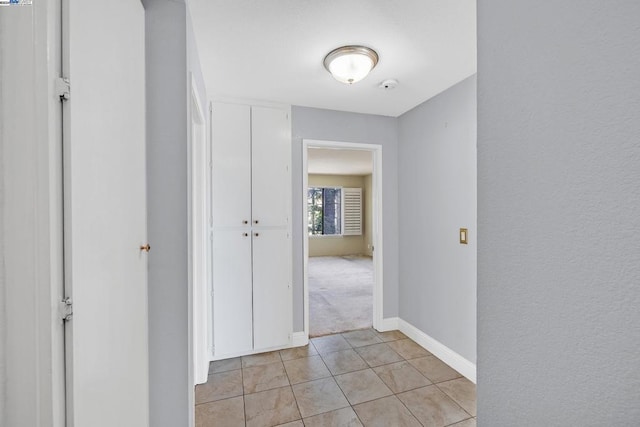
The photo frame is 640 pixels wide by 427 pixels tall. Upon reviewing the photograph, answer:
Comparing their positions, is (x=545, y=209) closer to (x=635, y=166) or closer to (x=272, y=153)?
(x=635, y=166)

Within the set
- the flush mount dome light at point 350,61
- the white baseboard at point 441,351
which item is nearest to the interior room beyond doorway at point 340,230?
the white baseboard at point 441,351

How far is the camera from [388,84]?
230 cm

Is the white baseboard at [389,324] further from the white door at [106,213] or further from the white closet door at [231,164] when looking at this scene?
the white door at [106,213]

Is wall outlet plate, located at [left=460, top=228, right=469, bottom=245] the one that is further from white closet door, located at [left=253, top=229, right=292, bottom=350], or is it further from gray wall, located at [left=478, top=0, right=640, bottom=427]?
gray wall, located at [left=478, top=0, right=640, bottom=427]

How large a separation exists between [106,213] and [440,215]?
96.6 inches

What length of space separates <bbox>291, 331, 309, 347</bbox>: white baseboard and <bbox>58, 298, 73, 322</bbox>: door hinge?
2.30 m

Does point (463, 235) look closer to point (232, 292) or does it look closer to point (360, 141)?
point (360, 141)

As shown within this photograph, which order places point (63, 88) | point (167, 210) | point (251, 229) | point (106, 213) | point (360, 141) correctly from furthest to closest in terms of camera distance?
point (360, 141), point (251, 229), point (167, 210), point (106, 213), point (63, 88)

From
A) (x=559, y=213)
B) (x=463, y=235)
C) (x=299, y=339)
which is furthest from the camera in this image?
(x=299, y=339)

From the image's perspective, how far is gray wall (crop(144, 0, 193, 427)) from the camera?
4.24 ft

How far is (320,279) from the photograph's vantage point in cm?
546

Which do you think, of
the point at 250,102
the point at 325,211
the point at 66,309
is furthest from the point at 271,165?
the point at 325,211

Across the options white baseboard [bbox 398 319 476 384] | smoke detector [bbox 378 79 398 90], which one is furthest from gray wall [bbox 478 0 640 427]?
white baseboard [bbox 398 319 476 384]

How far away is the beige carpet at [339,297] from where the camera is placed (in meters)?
3.28
